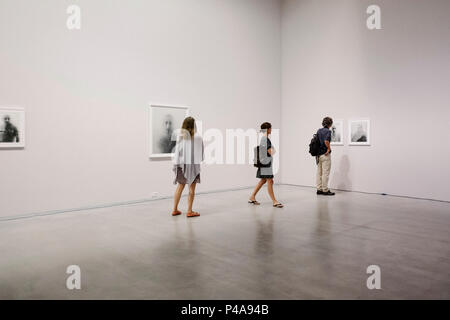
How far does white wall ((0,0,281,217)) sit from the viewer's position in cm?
801

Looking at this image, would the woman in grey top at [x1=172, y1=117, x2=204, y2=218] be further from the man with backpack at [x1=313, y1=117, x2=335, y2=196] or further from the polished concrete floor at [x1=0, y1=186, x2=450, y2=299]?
the man with backpack at [x1=313, y1=117, x2=335, y2=196]

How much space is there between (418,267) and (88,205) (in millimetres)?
A: 7696

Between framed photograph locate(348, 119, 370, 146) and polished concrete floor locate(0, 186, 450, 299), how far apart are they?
3.39 m

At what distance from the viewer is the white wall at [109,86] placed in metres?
8.01

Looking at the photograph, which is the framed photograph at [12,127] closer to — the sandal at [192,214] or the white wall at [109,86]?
the white wall at [109,86]

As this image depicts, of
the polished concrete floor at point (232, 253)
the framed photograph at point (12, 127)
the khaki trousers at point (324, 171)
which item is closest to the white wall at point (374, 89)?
the khaki trousers at point (324, 171)

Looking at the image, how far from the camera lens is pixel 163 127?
10469mm

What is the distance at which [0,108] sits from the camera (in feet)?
25.2

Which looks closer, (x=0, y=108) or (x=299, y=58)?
(x=0, y=108)

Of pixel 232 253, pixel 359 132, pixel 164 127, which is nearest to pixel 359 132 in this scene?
pixel 359 132

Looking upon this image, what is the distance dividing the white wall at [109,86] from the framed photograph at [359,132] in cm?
381

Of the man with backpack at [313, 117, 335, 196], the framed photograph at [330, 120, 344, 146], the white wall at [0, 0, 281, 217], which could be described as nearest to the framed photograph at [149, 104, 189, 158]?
the white wall at [0, 0, 281, 217]
